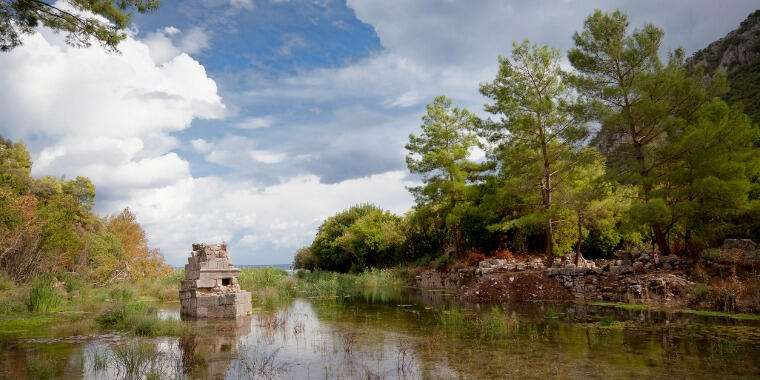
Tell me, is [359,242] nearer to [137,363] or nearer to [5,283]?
[5,283]

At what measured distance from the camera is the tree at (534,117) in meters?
22.0

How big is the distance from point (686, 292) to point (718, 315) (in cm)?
256

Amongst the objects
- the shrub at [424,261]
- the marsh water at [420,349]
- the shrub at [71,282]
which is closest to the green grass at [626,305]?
the marsh water at [420,349]

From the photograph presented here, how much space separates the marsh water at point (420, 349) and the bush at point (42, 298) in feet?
14.1

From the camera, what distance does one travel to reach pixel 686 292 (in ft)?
48.5

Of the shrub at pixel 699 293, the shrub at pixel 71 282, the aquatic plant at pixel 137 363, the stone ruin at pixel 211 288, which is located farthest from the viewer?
the shrub at pixel 71 282

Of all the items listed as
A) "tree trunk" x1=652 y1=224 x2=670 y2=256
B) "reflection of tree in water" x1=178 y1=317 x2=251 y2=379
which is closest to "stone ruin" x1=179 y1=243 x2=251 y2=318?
"reflection of tree in water" x1=178 y1=317 x2=251 y2=379

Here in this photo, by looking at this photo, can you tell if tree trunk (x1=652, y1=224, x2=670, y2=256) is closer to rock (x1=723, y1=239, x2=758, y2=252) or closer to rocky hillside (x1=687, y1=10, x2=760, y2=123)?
rock (x1=723, y1=239, x2=758, y2=252)

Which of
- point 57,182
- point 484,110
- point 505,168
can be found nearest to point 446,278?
point 505,168

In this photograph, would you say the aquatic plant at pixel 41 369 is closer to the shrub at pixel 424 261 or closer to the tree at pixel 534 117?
the tree at pixel 534 117

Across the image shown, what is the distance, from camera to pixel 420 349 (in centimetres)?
903

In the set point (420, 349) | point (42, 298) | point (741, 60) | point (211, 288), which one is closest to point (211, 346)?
point (420, 349)

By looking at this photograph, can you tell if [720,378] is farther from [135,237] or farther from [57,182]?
[57,182]

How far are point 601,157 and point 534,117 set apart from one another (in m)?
3.63
